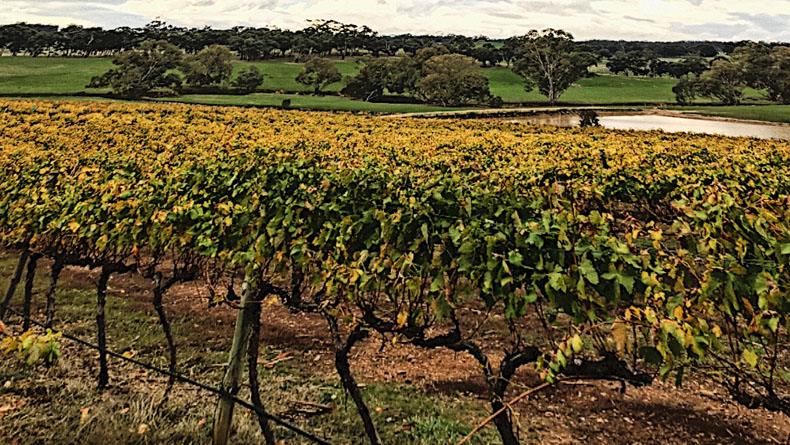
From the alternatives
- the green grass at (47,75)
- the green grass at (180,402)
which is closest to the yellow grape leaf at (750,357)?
the green grass at (180,402)

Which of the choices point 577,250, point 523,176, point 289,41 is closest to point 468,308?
point 523,176

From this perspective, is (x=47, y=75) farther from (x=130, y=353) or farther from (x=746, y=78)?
(x=746, y=78)

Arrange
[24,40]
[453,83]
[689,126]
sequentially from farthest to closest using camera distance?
1. [24,40]
2. [453,83]
3. [689,126]

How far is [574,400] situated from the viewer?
6.95 metres

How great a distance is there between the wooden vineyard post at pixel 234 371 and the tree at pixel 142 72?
87.2 m

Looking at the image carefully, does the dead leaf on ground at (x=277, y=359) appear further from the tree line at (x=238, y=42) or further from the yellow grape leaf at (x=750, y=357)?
the tree line at (x=238, y=42)

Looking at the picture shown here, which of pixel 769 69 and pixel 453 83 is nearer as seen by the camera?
pixel 453 83

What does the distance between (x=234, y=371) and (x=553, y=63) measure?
10576 centimetres

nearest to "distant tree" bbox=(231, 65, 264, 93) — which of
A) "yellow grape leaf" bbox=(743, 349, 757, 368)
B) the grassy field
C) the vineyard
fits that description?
the grassy field

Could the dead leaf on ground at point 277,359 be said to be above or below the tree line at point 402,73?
below

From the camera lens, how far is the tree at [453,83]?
8862 centimetres

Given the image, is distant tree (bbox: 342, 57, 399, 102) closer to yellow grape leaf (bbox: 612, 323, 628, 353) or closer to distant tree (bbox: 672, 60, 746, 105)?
distant tree (bbox: 672, 60, 746, 105)

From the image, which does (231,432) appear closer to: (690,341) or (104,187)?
(104,187)

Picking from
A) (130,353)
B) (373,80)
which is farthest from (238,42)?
(130,353)
